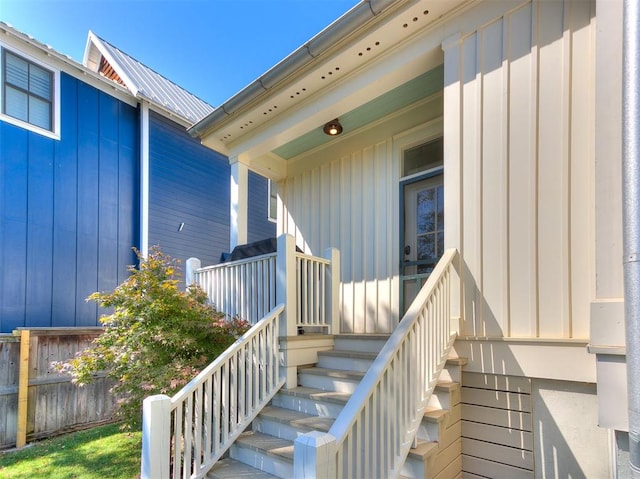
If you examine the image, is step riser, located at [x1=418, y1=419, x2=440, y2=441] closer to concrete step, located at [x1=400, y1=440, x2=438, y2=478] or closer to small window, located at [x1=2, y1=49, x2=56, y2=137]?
concrete step, located at [x1=400, y1=440, x2=438, y2=478]

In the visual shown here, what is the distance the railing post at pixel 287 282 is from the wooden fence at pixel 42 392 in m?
3.83

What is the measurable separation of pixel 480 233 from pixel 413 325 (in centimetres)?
108

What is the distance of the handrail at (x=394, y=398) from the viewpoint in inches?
74.8

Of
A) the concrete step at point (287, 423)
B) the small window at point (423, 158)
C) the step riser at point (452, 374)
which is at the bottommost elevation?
the concrete step at point (287, 423)

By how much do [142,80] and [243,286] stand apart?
21.9 feet

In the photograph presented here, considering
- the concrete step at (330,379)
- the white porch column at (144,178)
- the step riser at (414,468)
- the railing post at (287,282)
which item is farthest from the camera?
the white porch column at (144,178)

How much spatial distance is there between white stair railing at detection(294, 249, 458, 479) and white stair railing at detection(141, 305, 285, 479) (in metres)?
1.40

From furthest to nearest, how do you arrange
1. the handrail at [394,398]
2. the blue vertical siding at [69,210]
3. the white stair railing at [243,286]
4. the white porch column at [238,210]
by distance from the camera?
the blue vertical siding at [69,210] < the white porch column at [238,210] < the white stair railing at [243,286] < the handrail at [394,398]

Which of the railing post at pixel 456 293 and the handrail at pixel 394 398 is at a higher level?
the railing post at pixel 456 293

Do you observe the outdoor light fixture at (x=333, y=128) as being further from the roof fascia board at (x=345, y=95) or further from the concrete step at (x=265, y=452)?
the concrete step at (x=265, y=452)

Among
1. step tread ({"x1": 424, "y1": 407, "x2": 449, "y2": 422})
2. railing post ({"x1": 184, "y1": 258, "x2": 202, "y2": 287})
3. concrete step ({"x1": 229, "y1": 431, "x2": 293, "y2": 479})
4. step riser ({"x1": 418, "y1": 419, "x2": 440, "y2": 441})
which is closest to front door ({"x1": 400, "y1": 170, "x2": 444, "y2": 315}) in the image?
step tread ({"x1": 424, "y1": 407, "x2": 449, "y2": 422})

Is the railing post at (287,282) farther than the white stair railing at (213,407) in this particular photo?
Yes

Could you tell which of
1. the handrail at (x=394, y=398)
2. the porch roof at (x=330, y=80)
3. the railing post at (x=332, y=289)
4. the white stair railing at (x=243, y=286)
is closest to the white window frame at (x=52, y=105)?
the porch roof at (x=330, y=80)

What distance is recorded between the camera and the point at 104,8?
7352 mm
